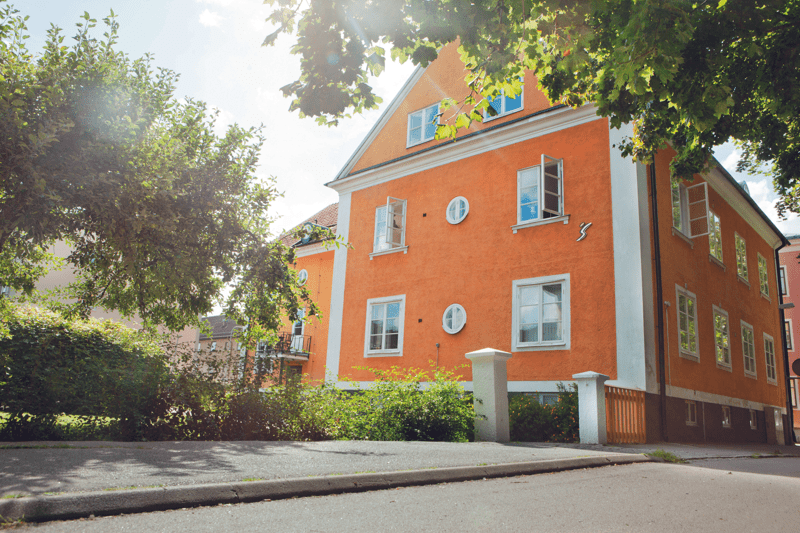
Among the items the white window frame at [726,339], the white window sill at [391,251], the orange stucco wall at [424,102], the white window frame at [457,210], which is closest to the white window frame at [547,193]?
the white window frame at [457,210]

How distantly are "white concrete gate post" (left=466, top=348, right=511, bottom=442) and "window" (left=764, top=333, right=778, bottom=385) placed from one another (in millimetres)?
16938

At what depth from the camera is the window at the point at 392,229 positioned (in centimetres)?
1881

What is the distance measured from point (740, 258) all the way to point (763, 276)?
409 centimetres

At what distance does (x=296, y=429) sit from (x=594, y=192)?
9439 mm

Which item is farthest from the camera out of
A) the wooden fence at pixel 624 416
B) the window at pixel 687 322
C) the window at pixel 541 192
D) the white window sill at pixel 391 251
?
the white window sill at pixel 391 251

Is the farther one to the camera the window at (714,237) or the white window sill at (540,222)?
the window at (714,237)

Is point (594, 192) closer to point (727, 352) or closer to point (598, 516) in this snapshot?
point (727, 352)

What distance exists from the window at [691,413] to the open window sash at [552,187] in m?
6.08

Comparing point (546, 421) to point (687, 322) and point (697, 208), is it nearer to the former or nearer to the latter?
point (687, 322)

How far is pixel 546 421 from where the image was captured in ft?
39.1

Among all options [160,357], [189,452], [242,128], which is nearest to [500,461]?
[189,452]

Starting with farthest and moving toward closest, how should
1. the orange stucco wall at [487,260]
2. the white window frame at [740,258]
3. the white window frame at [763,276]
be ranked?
1. the white window frame at [763,276]
2. the white window frame at [740,258]
3. the orange stucco wall at [487,260]

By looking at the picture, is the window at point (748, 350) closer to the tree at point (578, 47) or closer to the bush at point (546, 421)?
the bush at point (546, 421)

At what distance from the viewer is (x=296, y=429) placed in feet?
32.0
